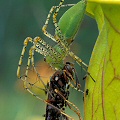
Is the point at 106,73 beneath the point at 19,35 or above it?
beneath

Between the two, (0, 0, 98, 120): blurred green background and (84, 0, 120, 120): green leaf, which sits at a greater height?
(0, 0, 98, 120): blurred green background

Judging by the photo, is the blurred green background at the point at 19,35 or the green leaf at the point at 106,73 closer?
the green leaf at the point at 106,73

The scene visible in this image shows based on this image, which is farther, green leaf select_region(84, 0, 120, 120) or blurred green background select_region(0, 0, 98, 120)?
blurred green background select_region(0, 0, 98, 120)

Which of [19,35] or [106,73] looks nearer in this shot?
[106,73]

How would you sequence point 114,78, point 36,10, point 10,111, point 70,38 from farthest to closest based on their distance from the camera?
1. point 36,10
2. point 10,111
3. point 70,38
4. point 114,78

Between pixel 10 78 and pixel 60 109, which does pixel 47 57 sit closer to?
pixel 60 109

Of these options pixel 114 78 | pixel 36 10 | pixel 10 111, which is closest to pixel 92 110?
pixel 114 78

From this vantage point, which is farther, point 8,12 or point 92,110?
point 8,12

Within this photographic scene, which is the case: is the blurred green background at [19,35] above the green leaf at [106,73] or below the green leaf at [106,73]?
above
